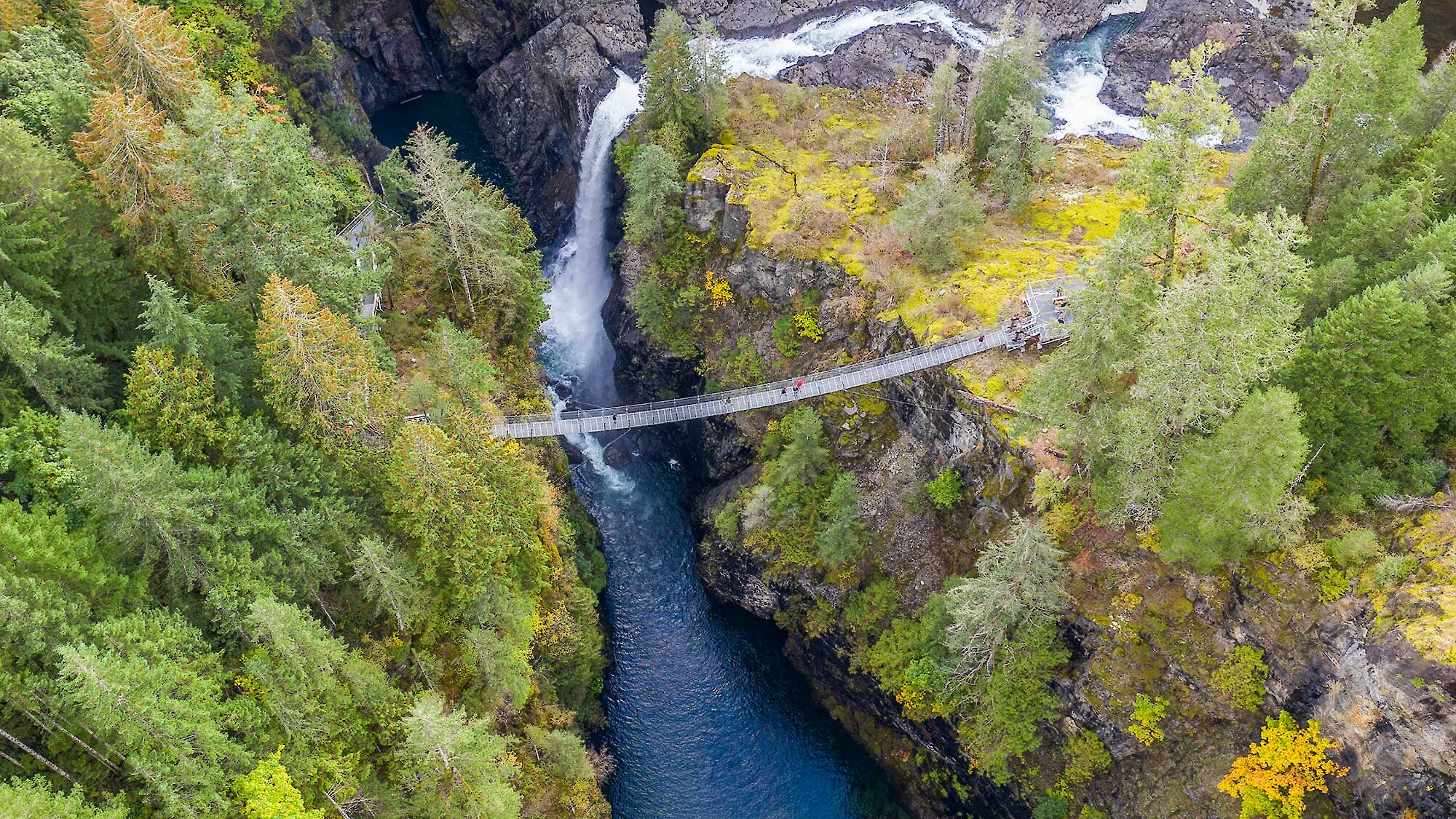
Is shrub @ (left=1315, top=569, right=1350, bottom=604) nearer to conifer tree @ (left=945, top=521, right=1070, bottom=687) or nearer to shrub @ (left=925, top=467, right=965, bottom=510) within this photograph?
conifer tree @ (left=945, top=521, right=1070, bottom=687)

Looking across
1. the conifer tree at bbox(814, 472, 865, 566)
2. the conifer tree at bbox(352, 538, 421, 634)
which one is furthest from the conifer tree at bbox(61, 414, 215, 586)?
the conifer tree at bbox(814, 472, 865, 566)

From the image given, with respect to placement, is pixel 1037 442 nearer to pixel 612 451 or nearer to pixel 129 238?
pixel 612 451

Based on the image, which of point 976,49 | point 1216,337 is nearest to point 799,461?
point 1216,337

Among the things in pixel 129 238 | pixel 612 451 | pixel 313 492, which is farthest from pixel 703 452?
pixel 129 238

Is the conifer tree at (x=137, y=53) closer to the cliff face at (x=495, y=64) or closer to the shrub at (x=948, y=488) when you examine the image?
the cliff face at (x=495, y=64)

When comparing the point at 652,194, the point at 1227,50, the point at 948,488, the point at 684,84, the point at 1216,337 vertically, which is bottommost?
the point at 948,488

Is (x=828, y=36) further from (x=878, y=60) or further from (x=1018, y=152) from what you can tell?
(x=1018, y=152)
